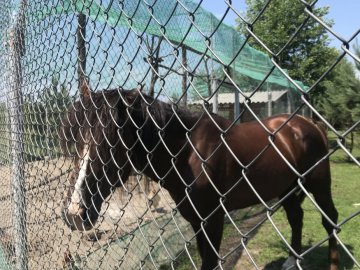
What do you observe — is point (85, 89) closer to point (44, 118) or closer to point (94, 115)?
point (94, 115)

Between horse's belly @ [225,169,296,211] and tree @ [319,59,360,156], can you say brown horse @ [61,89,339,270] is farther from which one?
tree @ [319,59,360,156]

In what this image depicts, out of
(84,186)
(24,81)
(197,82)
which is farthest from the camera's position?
(197,82)

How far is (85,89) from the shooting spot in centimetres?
185

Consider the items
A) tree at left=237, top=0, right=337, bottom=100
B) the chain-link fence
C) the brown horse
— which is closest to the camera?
tree at left=237, top=0, right=337, bottom=100

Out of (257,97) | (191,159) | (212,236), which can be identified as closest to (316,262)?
(212,236)

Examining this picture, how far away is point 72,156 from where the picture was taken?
191 centimetres

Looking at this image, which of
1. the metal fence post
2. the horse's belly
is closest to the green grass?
the horse's belly

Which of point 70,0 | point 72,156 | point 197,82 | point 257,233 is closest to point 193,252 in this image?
point 257,233

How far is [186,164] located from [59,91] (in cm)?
Result: 96

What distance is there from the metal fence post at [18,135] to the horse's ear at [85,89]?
91 centimetres

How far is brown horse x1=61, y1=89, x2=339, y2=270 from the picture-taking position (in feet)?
4.89

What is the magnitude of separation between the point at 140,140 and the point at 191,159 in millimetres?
1178

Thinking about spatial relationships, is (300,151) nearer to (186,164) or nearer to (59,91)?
(186,164)

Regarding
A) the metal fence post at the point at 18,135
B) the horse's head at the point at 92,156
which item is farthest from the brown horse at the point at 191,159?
the metal fence post at the point at 18,135
